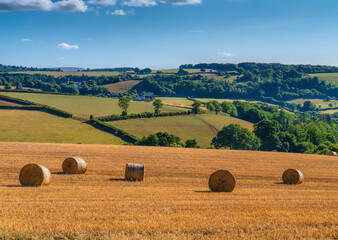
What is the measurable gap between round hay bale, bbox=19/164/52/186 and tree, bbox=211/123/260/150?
59074 millimetres

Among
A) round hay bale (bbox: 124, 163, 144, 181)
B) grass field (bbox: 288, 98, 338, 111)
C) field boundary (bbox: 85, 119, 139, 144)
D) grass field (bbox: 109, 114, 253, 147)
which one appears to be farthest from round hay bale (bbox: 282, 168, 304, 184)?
grass field (bbox: 288, 98, 338, 111)

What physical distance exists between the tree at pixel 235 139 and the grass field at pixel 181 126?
2321 millimetres

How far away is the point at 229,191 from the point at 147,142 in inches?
1613

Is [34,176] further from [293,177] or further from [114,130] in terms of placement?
[114,130]

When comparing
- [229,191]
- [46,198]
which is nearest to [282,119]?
[229,191]

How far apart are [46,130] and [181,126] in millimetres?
30238

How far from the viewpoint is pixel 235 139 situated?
77.8m

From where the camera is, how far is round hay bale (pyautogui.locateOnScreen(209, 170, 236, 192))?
2177 centimetres

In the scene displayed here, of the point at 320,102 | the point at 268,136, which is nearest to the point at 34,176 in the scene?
the point at 268,136

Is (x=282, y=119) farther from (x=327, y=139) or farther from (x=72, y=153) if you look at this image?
(x=72, y=153)

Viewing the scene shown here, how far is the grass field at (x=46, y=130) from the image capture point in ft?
210

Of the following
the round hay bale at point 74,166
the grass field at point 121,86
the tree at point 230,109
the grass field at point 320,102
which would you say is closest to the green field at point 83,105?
the tree at point 230,109

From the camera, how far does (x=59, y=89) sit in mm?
169625

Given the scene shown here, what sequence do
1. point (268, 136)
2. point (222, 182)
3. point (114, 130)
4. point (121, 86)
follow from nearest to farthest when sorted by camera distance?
1. point (222, 182)
2. point (114, 130)
3. point (268, 136)
4. point (121, 86)
